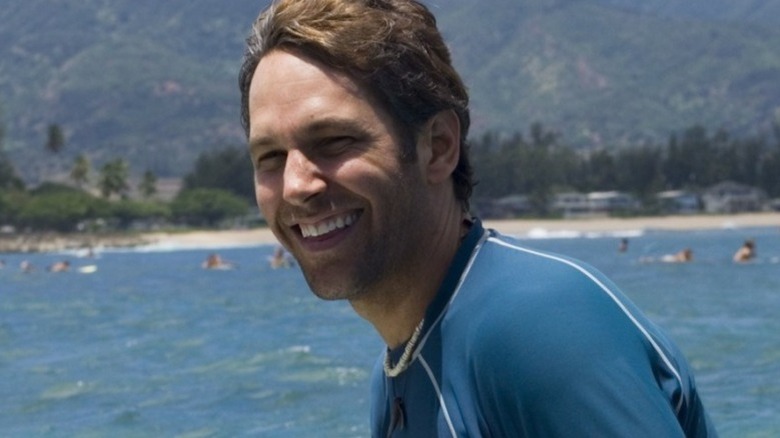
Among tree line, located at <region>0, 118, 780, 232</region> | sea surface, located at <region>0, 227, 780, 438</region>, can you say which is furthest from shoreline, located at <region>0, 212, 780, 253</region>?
sea surface, located at <region>0, 227, 780, 438</region>

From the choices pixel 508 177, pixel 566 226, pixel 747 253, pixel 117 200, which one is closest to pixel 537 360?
pixel 747 253

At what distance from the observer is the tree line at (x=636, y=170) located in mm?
163625

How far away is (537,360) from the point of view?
202 cm

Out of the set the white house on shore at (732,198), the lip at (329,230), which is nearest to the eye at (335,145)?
the lip at (329,230)

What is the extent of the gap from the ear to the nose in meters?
0.17

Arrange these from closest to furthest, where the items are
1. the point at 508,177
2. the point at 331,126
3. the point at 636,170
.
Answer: the point at 331,126, the point at 636,170, the point at 508,177

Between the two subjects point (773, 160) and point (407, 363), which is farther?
point (773, 160)

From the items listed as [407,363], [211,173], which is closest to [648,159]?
[211,173]

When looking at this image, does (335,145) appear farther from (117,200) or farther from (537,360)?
(117,200)

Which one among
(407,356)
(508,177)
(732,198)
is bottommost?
(508,177)

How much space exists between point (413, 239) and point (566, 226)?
137 meters

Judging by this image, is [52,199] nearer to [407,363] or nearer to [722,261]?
[722,261]

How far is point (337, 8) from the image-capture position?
233cm

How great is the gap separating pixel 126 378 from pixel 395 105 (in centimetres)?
1365
